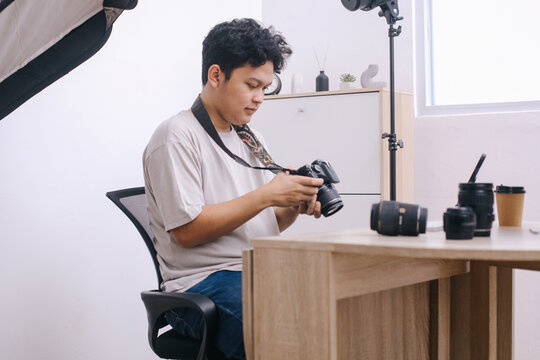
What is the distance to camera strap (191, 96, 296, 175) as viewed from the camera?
1635 millimetres

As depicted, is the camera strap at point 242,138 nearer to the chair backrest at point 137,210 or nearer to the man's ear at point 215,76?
→ the man's ear at point 215,76

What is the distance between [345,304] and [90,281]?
1372 millimetres

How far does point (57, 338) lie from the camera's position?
7.71 ft

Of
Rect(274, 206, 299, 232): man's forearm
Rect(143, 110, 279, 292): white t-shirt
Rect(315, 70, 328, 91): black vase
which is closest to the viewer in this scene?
Rect(143, 110, 279, 292): white t-shirt

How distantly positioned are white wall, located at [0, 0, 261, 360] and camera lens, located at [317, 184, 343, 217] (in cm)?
123

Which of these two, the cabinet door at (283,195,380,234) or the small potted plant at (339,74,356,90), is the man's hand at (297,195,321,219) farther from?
the small potted plant at (339,74,356,90)

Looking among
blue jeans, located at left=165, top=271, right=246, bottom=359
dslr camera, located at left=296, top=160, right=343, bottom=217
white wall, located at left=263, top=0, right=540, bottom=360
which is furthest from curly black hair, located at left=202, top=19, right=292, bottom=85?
white wall, located at left=263, top=0, right=540, bottom=360

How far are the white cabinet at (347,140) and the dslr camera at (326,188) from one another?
1.55m

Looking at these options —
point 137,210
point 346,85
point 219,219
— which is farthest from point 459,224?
point 346,85

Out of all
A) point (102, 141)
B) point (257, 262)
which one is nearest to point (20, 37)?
point (257, 262)

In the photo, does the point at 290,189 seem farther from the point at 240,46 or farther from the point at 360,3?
the point at 360,3

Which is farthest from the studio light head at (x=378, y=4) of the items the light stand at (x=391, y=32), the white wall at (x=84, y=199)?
the white wall at (x=84, y=199)

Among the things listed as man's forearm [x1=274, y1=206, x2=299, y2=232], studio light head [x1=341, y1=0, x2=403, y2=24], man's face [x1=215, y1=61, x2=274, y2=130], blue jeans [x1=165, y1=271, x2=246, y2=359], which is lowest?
blue jeans [x1=165, y1=271, x2=246, y2=359]

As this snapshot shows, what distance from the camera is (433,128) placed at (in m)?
3.39
